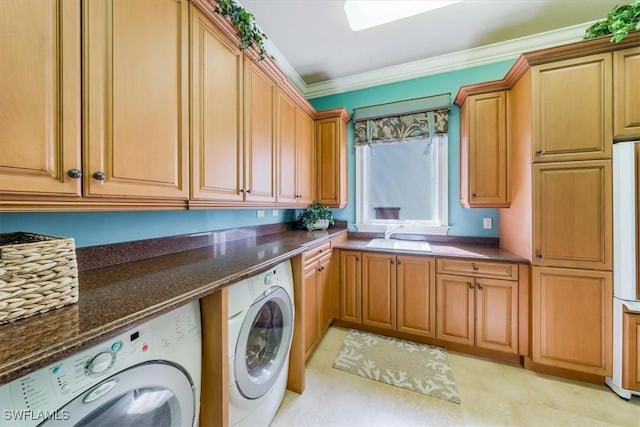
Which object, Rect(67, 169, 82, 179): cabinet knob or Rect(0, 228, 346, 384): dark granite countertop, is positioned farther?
Rect(67, 169, 82, 179): cabinet knob

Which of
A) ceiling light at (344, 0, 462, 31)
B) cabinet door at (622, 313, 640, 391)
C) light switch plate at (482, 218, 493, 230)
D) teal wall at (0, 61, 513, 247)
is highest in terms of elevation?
ceiling light at (344, 0, 462, 31)

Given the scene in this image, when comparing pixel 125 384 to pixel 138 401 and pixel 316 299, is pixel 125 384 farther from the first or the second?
pixel 316 299

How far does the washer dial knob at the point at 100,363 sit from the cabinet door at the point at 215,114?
790mm

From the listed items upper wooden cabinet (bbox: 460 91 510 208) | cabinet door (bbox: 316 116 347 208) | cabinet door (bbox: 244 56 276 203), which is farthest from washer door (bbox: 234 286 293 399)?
upper wooden cabinet (bbox: 460 91 510 208)

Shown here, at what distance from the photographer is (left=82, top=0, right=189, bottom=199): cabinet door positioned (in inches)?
33.2

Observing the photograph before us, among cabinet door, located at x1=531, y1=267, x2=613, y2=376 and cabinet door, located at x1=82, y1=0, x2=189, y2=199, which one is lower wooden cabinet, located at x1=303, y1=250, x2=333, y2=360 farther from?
cabinet door, located at x1=531, y1=267, x2=613, y2=376

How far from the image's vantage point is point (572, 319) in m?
1.66

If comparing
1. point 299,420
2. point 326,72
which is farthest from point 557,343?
point 326,72

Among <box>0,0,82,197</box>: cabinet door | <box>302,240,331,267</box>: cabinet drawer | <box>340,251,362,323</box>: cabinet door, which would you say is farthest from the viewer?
<box>340,251,362,323</box>: cabinet door

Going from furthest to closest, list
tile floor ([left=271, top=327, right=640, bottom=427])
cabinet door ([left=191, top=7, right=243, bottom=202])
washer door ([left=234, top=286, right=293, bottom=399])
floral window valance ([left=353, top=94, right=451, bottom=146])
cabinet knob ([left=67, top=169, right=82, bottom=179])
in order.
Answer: floral window valance ([left=353, top=94, right=451, bottom=146]), tile floor ([left=271, top=327, right=640, bottom=427]), cabinet door ([left=191, top=7, right=243, bottom=202]), washer door ([left=234, top=286, right=293, bottom=399]), cabinet knob ([left=67, top=169, right=82, bottom=179])

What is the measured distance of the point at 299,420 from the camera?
1.39m

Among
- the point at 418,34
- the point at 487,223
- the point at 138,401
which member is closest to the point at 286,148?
the point at 418,34

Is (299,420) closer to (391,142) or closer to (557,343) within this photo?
(557,343)

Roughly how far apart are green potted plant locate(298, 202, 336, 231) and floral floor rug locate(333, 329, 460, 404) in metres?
1.20
